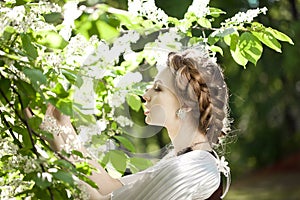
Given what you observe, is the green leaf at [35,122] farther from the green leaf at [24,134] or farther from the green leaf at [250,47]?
the green leaf at [250,47]

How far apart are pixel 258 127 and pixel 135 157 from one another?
9966 mm

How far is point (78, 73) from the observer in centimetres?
176

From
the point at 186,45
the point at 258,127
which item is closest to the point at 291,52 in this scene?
the point at 258,127

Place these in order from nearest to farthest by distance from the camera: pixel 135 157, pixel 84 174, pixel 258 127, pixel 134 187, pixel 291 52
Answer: pixel 84 174
pixel 134 187
pixel 135 157
pixel 291 52
pixel 258 127

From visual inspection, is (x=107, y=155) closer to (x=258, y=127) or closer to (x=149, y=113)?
(x=149, y=113)

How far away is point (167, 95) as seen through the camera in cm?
180

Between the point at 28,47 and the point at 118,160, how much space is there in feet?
1.45

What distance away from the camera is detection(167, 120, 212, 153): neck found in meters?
1.80

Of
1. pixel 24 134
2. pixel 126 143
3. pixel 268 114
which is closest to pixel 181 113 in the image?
pixel 126 143

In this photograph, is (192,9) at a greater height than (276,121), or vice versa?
(192,9)

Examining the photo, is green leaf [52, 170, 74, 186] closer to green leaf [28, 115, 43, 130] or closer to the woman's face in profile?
green leaf [28, 115, 43, 130]

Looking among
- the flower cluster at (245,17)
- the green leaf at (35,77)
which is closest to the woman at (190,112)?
the flower cluster at (245,17)

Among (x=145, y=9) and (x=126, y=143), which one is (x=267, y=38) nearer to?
(x=145, y=9)

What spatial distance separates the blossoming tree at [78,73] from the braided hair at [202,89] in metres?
0.08
